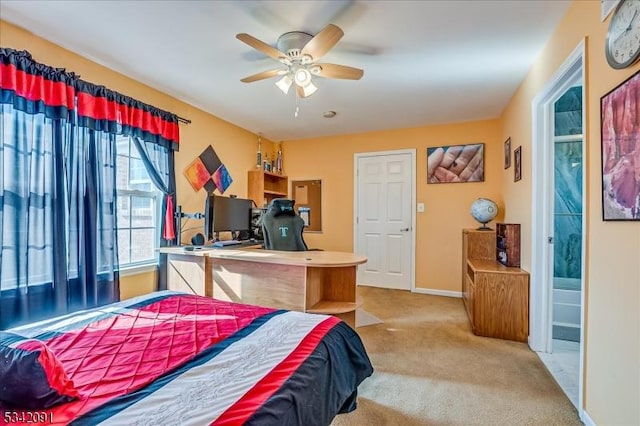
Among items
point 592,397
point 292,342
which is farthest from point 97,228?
point 592,397

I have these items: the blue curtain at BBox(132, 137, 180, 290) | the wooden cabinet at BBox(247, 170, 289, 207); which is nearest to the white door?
the wooden cabinet at BBox(247, 170, 289, 207)

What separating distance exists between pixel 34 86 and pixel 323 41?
1.99 m

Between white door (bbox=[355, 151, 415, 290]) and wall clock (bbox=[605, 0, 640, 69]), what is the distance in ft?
10.1

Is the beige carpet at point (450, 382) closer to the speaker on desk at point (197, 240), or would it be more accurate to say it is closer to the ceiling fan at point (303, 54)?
the speaker on desk at point (197, 240)

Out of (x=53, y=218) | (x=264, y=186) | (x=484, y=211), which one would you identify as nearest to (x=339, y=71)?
(x=53, y=218)

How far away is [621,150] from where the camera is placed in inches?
53.3

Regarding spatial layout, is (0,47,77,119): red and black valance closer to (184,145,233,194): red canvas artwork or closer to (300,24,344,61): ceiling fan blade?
(184,145,233,194): red canvas artwork

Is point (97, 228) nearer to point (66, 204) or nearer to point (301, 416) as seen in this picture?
point (66, 204)

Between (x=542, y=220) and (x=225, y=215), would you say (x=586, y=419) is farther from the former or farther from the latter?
(x=225, y=215)

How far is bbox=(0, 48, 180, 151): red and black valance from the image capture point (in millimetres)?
1956

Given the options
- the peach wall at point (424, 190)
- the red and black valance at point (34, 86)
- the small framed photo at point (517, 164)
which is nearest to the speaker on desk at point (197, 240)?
the red and black valance at point (34, 86)

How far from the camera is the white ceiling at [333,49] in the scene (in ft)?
6.23

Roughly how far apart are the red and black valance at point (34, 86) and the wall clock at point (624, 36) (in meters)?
3.29

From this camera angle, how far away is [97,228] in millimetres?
2414
